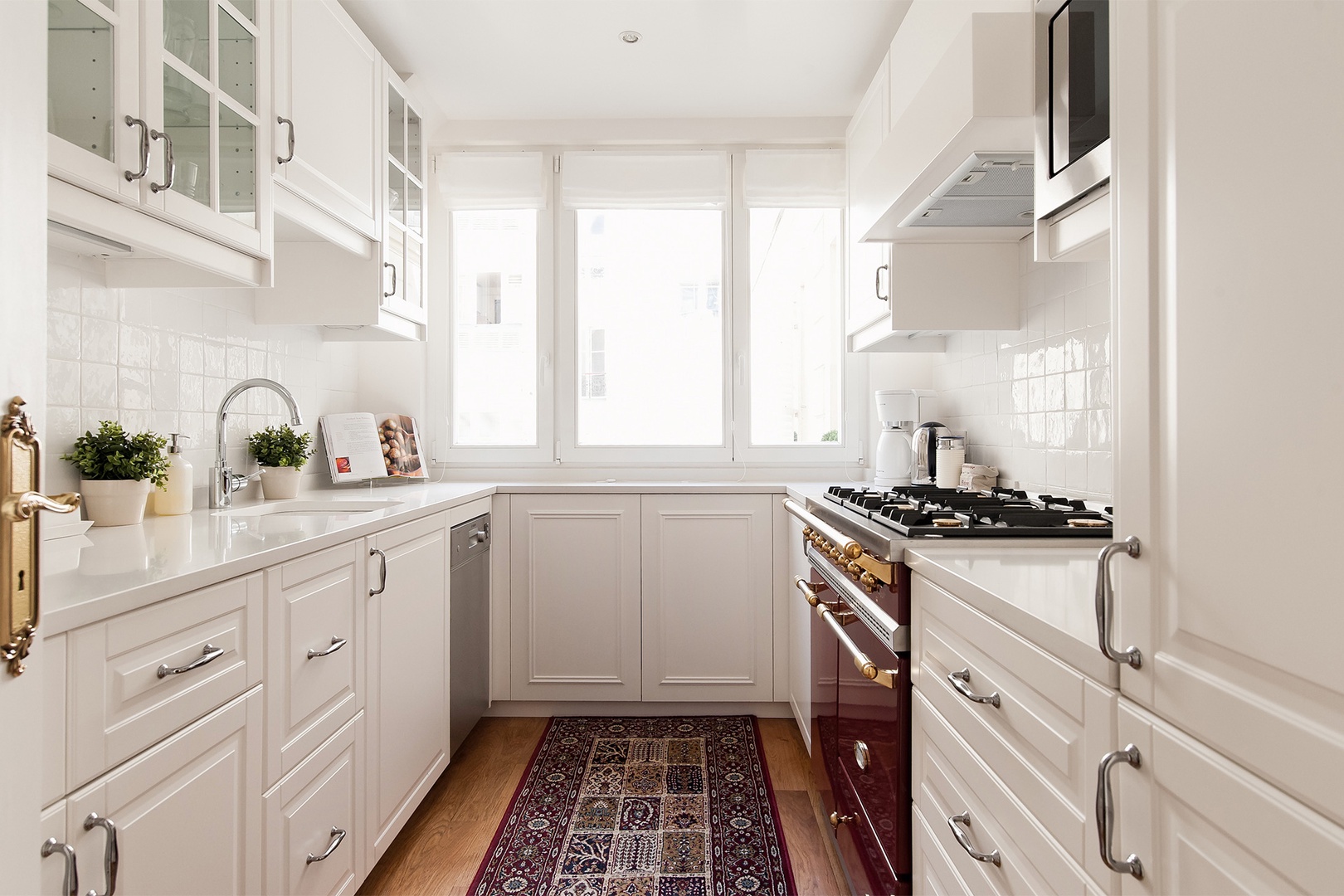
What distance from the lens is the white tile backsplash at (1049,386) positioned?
1818 millimetres

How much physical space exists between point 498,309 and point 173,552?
216cm

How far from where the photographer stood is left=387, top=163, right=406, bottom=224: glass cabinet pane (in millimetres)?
2486

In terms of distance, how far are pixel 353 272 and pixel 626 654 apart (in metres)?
1.76

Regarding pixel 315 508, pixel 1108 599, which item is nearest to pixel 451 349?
pixel 315 508

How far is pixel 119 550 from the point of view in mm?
1265

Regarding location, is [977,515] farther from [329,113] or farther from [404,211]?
[404,211]

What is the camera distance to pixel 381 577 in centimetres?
179

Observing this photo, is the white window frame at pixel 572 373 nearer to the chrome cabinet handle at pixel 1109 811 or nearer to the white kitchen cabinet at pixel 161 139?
the white kitchen cabinet at pixel 161 139

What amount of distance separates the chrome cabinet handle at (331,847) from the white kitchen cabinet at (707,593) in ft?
4.74

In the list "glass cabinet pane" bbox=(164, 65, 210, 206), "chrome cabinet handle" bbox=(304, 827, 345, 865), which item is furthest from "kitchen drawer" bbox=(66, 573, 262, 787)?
"glass cabinet pane" bbox=(164, 65, 210, 206)

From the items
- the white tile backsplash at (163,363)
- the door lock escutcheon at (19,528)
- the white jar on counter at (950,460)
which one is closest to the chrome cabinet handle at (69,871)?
the door lock escutcheon at (19,528)

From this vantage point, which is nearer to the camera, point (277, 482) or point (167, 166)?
point (167, 166)

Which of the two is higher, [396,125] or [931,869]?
[396,125]

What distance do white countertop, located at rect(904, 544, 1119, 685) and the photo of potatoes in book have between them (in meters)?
2.30
